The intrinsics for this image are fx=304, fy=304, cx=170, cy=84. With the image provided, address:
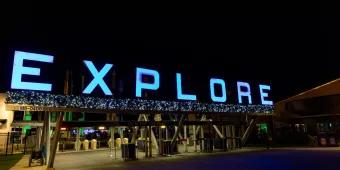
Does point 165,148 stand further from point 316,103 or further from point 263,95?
point 316,103

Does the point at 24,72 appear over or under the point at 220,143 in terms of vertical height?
over

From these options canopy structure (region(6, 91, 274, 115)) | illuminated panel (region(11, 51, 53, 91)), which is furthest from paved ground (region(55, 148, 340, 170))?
illuminated panel (region(11, 51, 53, 91))

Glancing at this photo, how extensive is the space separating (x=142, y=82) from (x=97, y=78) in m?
3.04

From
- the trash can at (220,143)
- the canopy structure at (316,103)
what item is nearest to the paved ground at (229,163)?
the trash can at (220,143)

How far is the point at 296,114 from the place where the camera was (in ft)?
122

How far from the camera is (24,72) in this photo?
50.2 feet

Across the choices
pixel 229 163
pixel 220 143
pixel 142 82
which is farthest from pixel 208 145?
pixel 142 82

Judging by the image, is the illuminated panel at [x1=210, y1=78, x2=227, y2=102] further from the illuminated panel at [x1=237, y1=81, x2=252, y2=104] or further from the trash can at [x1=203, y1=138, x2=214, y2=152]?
the trash can at [x1=203, y1=138, x2=214, y2=152]

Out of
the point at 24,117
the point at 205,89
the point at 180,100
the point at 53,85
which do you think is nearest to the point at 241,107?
the point at 205,89

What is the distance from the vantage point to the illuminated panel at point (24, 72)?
49.0ft

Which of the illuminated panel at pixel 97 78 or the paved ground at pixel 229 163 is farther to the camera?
the illuminated panel at pixel 97 78

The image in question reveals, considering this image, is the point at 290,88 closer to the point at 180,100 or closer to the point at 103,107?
the point at 180,100

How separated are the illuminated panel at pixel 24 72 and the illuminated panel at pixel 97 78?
2.19m

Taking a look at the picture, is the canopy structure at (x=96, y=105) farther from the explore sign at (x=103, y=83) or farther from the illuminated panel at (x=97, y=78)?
the illuminated panel at (x=97, y=78)
